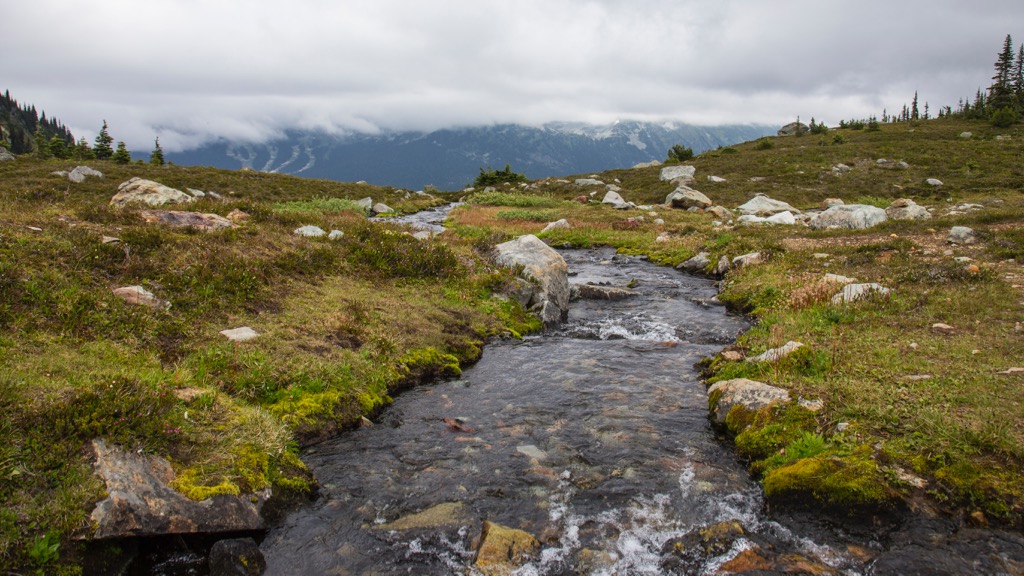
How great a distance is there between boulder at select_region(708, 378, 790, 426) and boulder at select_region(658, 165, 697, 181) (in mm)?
52763

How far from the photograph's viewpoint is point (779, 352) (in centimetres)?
1040

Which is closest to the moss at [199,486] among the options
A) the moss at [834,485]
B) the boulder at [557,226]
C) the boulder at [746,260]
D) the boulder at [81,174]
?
the moss at [834,485]

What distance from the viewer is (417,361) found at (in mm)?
11602

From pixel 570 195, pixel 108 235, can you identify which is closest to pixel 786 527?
pixel 108 235

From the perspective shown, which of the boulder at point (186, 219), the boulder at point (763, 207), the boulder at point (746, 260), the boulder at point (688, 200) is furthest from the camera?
the boulder at point (688, 200)

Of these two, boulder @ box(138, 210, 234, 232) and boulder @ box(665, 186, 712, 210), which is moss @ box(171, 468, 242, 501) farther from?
boulder @ box(665, 186, 712, 210)

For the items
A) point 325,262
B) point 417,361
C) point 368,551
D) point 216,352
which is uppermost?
point 325,262

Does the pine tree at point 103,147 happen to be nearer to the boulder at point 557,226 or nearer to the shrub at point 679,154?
the boulder at point 557,226

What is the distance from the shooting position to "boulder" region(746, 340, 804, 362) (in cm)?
1022

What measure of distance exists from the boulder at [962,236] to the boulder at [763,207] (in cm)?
2096

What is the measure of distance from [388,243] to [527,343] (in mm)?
6404

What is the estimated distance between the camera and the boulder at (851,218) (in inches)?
1156

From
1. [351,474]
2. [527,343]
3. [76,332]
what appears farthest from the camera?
[527,343]

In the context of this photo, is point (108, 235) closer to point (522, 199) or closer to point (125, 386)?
point (125, 386)
